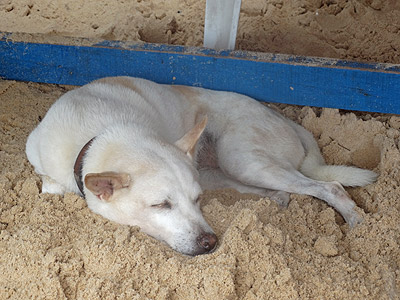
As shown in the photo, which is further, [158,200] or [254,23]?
[254,23]

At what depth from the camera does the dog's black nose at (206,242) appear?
101 inches

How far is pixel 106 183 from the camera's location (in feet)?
8.32

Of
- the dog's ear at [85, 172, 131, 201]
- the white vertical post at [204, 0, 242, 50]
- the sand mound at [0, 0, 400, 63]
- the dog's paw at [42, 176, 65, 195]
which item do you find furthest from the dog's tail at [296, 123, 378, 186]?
the dog's paw at [42, 176, 65, 195]

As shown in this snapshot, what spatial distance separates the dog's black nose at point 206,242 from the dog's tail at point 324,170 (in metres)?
1.15

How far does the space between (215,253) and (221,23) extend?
2.02m

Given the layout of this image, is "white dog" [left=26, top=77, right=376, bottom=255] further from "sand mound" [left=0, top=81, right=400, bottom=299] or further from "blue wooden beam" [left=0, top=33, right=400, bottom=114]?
"blue wooden beam" [left=0, top=33, right=400, bottom=114]

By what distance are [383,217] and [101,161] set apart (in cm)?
163

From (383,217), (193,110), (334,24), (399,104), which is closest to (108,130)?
(193,110)

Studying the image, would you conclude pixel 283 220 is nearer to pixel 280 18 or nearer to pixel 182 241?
pixel 182 241

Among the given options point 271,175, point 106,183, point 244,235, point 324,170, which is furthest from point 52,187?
point 324,170

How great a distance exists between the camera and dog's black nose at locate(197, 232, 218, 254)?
2.57 meters

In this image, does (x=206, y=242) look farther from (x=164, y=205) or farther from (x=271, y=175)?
(x=271, y=175)

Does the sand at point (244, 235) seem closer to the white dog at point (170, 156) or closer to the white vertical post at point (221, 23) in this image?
the white dog at point (170, 156)

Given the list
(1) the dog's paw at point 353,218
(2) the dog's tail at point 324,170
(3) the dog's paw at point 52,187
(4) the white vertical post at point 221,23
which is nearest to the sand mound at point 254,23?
(4) the white vertical post at point 221,23
